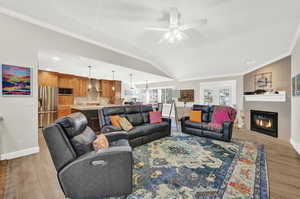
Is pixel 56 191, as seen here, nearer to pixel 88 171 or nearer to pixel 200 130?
pixel 88 171

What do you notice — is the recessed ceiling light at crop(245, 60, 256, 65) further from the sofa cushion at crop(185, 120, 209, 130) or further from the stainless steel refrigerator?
the stainless steel refrigerator

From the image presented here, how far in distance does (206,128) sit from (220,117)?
0.56 m

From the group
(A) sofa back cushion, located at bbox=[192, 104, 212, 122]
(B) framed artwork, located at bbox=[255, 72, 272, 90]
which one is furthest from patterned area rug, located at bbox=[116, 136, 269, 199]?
(B) framed artwork, located at bbox=[255, 72, 272, 90]

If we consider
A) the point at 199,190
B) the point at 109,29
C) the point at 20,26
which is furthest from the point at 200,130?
the point at 20,26

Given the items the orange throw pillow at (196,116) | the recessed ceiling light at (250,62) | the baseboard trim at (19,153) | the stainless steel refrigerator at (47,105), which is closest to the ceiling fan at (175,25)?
the orange throw pillow at (196,116)

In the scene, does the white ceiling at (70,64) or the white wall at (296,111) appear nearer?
the white wall at (296,111)

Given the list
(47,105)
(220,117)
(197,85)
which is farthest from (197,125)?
(47,105)

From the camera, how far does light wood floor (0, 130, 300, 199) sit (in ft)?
5.47

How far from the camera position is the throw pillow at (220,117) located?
12.6 ft

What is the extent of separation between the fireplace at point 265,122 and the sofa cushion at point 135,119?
13.8 ft

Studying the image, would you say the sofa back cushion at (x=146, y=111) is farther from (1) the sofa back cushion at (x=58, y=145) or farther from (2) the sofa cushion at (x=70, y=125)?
(1) the sofa back cushion at (x=58, y=145)

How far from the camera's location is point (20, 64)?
105 inches

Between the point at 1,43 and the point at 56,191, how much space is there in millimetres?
2930

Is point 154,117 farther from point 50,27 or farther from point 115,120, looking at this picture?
point 50,27
